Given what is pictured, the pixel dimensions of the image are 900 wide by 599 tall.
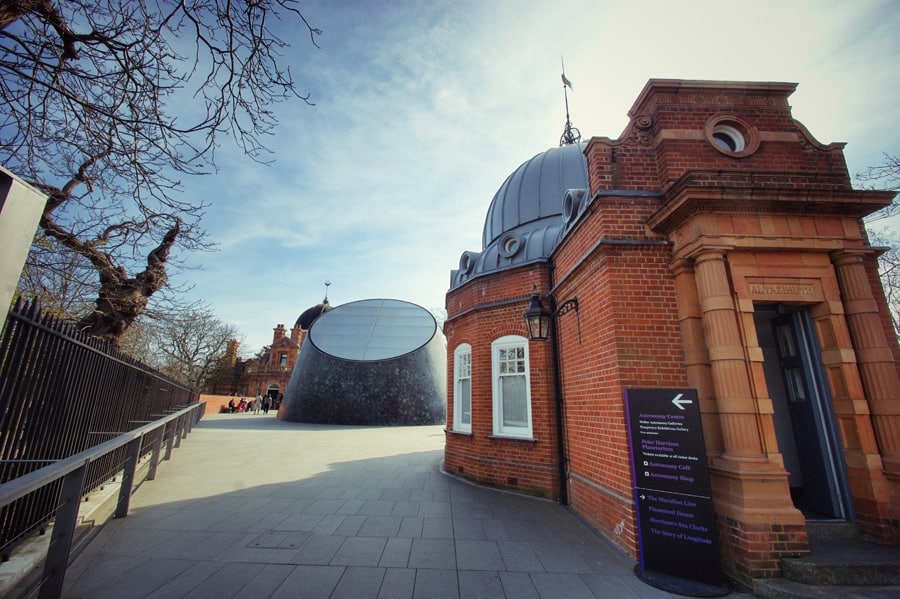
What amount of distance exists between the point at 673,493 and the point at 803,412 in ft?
8.37

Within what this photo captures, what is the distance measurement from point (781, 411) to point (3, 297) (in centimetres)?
798

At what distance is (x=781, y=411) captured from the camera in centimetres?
559

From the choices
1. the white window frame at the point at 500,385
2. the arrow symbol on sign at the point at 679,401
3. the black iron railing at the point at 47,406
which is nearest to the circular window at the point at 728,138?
the arrow symbol on sign at the point at 679,401

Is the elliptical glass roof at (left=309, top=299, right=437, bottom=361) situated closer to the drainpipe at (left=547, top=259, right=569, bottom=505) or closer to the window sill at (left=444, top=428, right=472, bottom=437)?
the window sill at (left=444, top=428, right=472, bottom=437)

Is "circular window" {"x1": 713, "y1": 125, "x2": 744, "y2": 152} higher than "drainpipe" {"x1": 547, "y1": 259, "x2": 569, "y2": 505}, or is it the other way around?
"circular window" {"x1": 713, "y1": 125, "x2": 744, "y2": 152}

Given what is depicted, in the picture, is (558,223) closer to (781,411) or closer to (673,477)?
(781,411)

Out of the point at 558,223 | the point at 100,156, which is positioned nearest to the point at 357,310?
the point at 558,223

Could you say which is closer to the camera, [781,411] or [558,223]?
[781,411]

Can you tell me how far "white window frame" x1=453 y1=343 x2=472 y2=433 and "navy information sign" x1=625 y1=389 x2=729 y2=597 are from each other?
16.6 ft

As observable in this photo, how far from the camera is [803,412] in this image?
5125 millimetres

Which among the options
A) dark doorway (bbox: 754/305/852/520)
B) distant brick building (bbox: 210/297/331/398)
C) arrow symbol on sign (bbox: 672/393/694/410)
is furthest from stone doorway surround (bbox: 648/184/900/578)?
distant brick building (bbox: 210/297/331/398)

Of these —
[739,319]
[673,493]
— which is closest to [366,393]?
[673,493]

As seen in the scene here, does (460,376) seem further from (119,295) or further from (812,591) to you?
(119,295)

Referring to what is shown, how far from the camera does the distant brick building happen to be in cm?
4647
